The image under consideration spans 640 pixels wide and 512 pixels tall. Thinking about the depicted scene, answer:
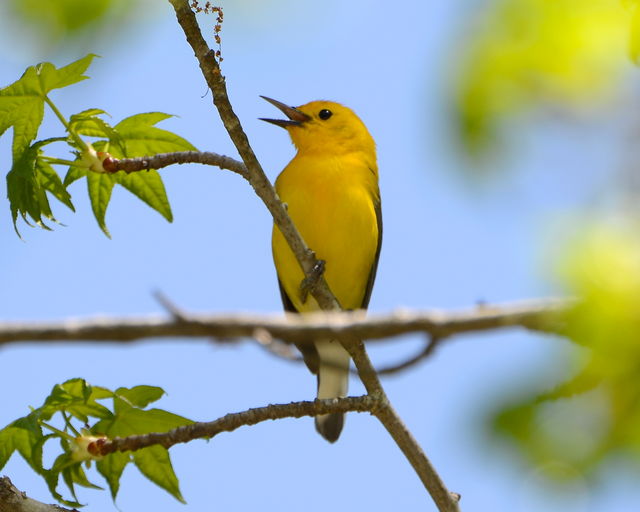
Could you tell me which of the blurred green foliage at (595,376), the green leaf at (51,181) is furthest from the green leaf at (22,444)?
the blurred green foliage at (595,376)

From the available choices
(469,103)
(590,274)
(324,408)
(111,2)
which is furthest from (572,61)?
(324,408)

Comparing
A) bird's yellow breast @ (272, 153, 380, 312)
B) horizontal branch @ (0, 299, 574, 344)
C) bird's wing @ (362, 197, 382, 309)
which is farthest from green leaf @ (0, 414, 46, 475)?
bird's wing @ (362, 197, 382, 309)

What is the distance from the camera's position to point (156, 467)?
3879 mm

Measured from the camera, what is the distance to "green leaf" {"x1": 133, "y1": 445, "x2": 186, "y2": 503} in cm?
387

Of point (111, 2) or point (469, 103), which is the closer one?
point (469, 103)

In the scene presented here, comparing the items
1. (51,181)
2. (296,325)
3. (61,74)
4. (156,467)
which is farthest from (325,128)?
(296,325)

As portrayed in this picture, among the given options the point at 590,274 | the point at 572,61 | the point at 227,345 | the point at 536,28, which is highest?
the point at 536,28

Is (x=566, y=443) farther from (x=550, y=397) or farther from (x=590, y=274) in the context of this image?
(x=590, y=274)

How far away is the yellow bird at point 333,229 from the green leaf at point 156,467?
2.38 metres

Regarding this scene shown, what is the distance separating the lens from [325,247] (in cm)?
672

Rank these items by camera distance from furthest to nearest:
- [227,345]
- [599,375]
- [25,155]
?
1. [25,155]
2. [227,345]
3. [599,375]

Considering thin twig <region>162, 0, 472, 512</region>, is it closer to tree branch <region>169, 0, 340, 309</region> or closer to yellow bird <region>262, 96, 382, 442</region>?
tree branch <region>169, 0, 340, 309</region>

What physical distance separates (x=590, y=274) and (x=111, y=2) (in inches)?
43.1

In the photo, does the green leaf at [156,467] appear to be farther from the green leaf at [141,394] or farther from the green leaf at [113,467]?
the green leaf at [141,394]
